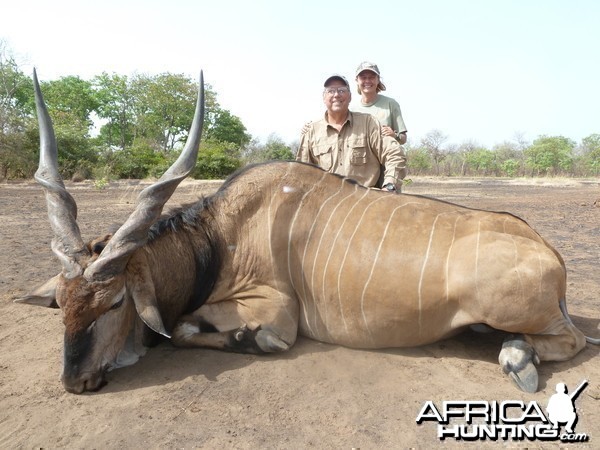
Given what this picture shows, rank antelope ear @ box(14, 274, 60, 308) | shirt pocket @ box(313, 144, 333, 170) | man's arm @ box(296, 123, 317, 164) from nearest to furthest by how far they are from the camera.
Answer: antelope ear @ box(14, 274, 60, 308)
shirt pocket @ box(313, 144, 333, 170)
man's arm @ box(296, 123, 317, 164)

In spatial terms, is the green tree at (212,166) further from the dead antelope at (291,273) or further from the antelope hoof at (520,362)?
the antelope hoof at (520,362)

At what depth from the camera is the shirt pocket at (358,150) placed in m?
5.36

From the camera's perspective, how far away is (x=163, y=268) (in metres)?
3.56

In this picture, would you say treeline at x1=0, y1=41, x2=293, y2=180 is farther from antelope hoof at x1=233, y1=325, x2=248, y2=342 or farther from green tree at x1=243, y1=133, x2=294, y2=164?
antelope hoof at x1=233, y1=325, x2=248, y2=342

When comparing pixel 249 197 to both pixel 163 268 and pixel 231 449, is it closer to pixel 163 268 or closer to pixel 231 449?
pixel 163 268

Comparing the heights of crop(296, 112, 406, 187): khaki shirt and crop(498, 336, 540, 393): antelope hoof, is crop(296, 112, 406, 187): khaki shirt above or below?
above

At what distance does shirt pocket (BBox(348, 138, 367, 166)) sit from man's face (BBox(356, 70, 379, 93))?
104 centimetres

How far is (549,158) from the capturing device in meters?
50.9

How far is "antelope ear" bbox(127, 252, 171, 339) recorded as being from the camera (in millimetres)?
3141

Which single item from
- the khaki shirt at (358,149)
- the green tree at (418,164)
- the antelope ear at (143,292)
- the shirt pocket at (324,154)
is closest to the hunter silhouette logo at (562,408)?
the antelope ear at (143,292)

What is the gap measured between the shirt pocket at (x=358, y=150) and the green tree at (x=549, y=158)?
49.9 meters

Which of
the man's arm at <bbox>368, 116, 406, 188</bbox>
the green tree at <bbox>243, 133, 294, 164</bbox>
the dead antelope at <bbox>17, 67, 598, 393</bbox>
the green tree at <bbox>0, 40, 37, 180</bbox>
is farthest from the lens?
the green tree at <bbox>243, 133, 294, 164</bbox>
